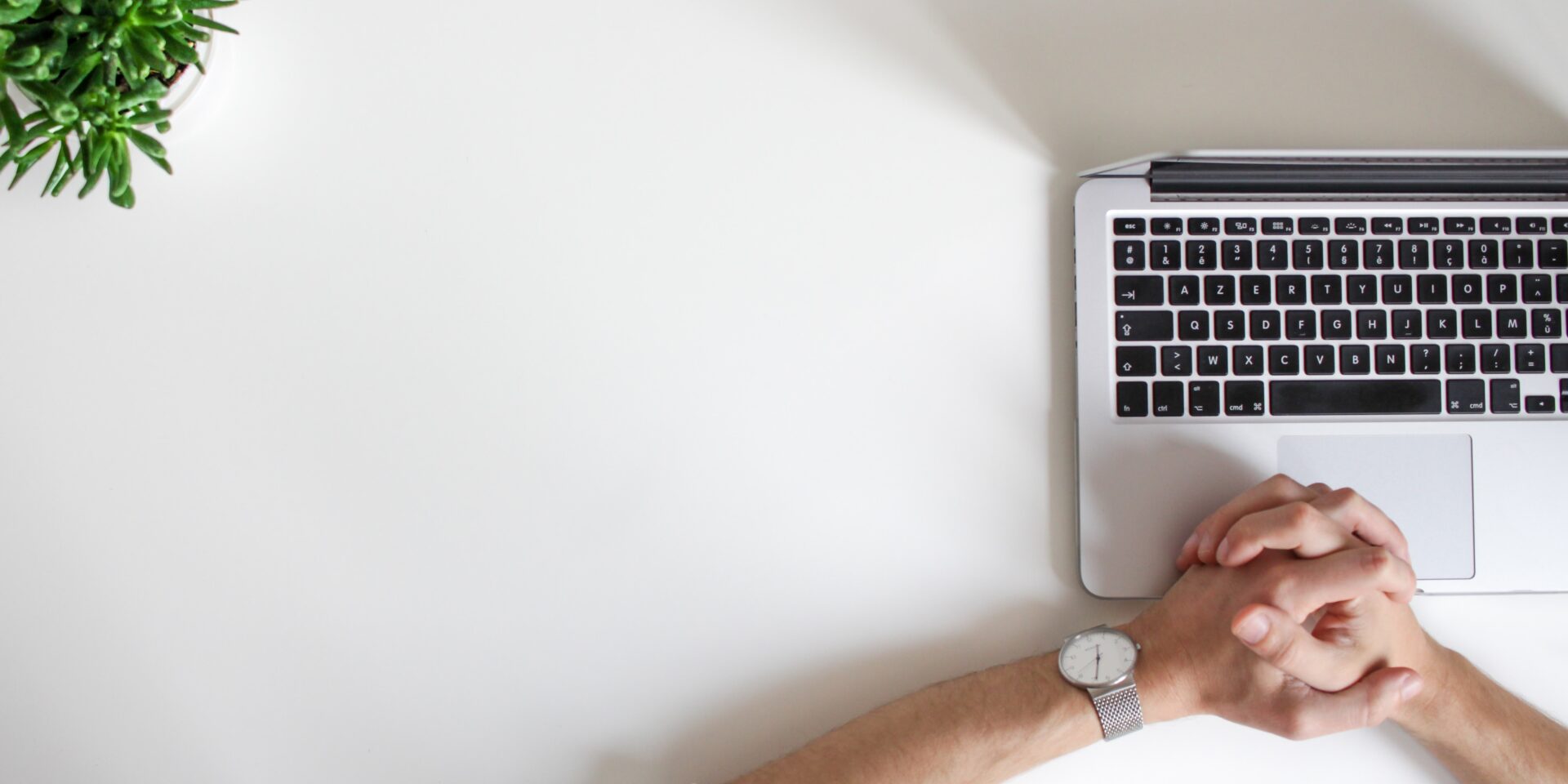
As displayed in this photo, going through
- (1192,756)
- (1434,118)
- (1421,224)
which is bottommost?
(1192,756)

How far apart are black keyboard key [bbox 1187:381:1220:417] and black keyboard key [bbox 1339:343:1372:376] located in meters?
0.12

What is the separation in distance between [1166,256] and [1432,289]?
0.82 feet

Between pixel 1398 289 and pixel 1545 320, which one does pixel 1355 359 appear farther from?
pixel 1545 320

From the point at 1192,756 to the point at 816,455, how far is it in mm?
471

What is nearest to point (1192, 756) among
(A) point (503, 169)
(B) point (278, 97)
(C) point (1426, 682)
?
(C) point (1426, 682)

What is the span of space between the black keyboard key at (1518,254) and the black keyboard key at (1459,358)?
9cm

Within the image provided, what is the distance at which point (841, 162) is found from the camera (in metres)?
0.91

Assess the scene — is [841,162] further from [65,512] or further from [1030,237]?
[65,512]

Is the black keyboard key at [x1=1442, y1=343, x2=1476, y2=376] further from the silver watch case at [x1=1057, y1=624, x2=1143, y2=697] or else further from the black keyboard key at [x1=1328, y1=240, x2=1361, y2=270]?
the silver watch case at [x1=1057, y1=624, x2=1143, y2=697]

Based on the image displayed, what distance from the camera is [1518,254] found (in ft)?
2.85

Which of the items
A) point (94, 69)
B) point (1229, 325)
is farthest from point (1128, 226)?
point (94, 69)

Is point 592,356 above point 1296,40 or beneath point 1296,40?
beneath

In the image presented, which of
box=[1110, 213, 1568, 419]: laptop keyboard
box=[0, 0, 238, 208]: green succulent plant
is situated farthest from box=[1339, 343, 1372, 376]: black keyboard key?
box=[0, 0, 238, 208]: green succulent plant

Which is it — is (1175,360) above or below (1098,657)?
above
